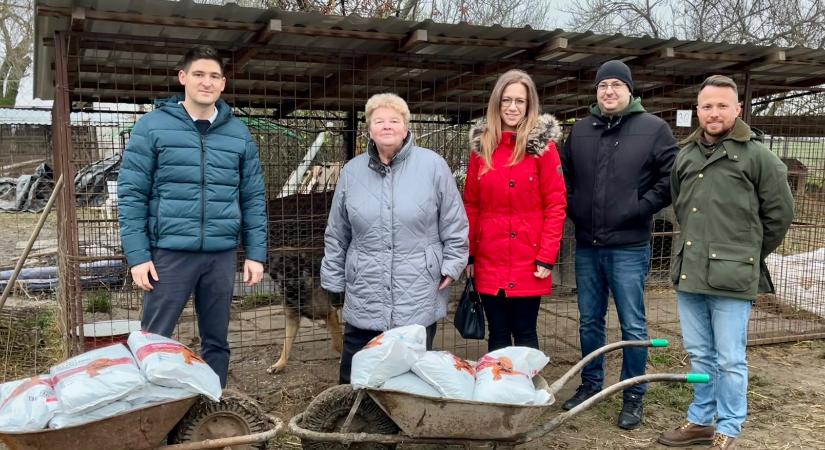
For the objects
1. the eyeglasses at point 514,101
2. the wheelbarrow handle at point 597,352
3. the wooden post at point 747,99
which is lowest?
the wheelbarrow handle at point 597,352

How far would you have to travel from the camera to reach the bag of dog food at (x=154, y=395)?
7.95ft

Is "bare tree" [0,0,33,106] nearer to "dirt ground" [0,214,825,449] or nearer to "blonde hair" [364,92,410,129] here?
"dirt ground" [0,214,825,449]

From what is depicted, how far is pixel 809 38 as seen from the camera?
719 inches

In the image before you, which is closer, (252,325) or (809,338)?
(809,338)

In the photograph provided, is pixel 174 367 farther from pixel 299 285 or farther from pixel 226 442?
pixel 299 285

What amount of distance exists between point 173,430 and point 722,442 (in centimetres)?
266

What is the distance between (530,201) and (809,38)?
62.1 feet

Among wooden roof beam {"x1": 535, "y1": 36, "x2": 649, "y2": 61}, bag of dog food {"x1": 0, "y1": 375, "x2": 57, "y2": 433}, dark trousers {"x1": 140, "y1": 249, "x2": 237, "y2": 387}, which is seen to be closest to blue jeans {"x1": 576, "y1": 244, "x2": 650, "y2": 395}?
wooden roof beam {"x1": 535, "y1": 36, "x2": 649, "y2": 61}

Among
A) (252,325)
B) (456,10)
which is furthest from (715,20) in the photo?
(252,325)

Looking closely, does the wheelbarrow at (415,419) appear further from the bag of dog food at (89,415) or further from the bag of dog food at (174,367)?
the bag of dog food at (89,415)

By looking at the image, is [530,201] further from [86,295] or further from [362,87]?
[86,295]

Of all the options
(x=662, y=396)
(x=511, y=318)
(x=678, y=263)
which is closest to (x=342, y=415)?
(x=511, y=318)

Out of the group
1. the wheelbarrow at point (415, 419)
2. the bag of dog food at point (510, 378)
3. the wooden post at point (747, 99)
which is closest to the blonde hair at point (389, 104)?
the bag of dog food at point (510, 378)

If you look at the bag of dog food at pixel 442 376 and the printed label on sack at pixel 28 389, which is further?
the bag of dog food at pixel 442 376
